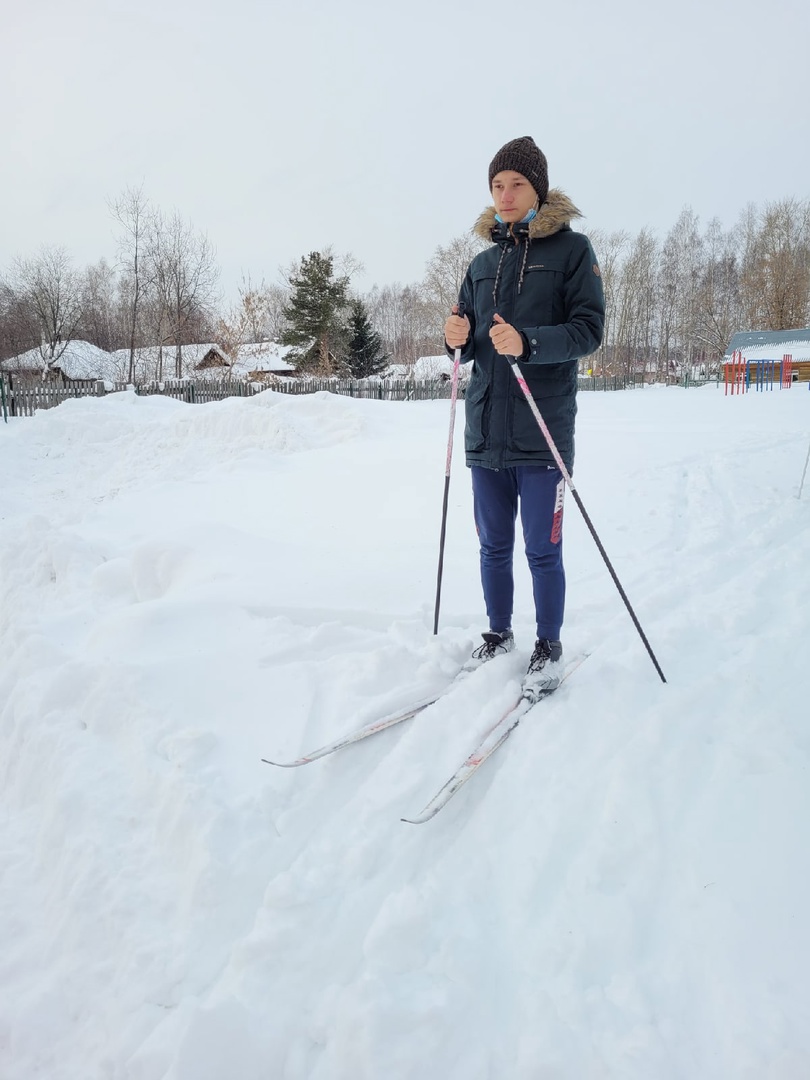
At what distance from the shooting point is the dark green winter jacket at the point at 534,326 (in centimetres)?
227

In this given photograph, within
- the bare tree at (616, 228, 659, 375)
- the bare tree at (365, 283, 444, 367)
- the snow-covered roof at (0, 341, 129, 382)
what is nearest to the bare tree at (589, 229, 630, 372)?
the bare tree at (616, 228, 659, 375)

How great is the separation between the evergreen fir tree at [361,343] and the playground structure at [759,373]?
1641cm

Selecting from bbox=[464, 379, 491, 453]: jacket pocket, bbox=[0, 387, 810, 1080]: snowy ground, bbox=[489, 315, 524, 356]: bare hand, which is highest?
bbox=[489, 315, 524, 356]: bare hand

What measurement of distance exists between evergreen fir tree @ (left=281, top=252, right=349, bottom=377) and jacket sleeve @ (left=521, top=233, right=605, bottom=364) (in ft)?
93.2

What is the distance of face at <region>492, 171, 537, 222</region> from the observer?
7.57ft

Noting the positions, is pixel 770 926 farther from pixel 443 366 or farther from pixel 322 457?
pixel 443 366

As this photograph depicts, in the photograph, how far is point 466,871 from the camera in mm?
1647

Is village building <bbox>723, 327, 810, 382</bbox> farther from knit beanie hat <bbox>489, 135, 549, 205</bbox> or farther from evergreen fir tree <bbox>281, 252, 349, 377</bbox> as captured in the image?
knit beanie hat <bbox>489, 135, 549, 205</bbox>

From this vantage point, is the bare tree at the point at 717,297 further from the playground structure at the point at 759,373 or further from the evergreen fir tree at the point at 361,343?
the evergreen fir tree at the point at 361,343

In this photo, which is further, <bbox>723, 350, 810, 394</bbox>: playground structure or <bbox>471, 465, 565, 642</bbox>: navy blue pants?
<bbox>723, 350, 810, 394</bbox>: playground structure

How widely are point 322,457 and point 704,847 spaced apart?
22.5 feet

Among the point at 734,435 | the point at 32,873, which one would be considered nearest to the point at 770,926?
the point at 32,873

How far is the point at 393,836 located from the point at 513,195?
2296mm

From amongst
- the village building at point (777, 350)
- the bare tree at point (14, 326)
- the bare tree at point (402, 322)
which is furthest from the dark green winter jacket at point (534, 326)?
the bare tree at point (402, 322)
